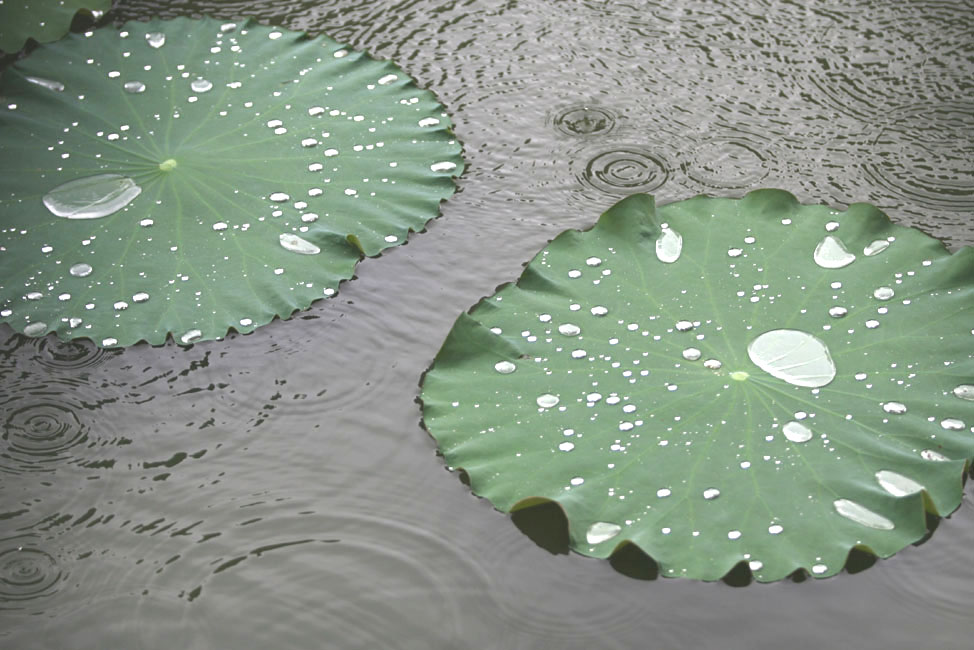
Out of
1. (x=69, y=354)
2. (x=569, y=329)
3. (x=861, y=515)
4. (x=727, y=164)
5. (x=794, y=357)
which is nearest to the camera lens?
(x=861, y=515)

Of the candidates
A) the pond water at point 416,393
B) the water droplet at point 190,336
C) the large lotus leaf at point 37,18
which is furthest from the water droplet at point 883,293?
the large lotus leaf at point 37,18

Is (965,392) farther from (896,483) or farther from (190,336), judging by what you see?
(190,336)

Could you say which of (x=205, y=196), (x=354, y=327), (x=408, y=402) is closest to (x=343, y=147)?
(x=205, y=196)

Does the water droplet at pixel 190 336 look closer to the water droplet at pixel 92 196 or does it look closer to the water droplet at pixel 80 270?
the water droplet at pixel 80 270

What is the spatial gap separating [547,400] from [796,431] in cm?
43

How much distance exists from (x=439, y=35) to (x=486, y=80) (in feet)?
0.86

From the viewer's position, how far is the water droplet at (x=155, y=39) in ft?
9.11

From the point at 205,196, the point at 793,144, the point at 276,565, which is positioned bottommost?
the point at 276,565

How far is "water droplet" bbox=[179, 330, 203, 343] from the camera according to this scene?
206 cm

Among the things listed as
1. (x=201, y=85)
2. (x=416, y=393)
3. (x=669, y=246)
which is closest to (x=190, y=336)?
(x=416, y=393)

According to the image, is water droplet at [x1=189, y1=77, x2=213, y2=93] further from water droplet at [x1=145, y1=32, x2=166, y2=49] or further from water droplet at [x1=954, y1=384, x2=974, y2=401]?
water droplet at [x1=954, y1=384, x2=974, y2=401]

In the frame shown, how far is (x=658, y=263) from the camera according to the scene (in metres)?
2.08

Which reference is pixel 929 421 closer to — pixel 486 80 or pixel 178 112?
pixel 486 80

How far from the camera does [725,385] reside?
184cm
